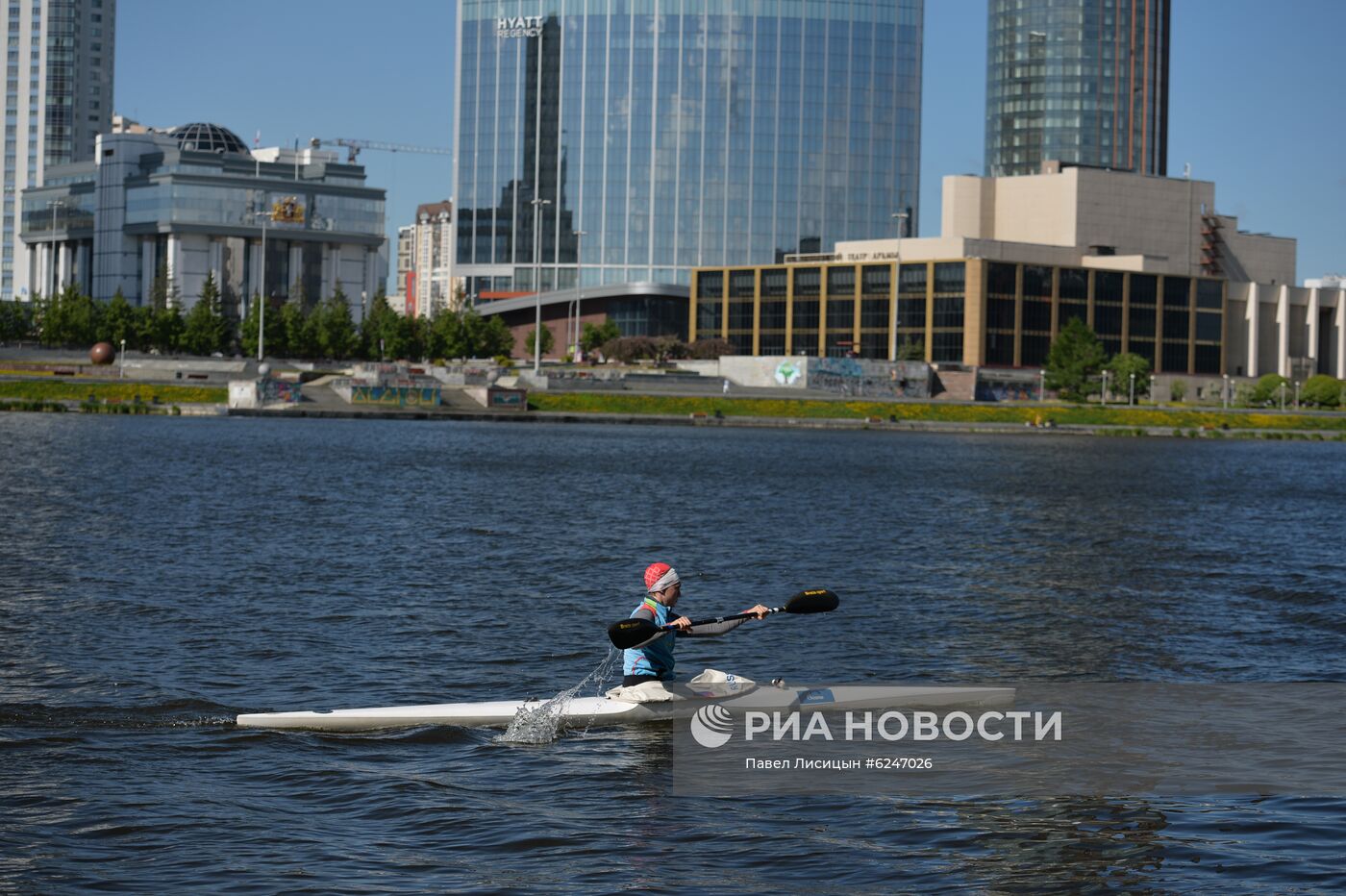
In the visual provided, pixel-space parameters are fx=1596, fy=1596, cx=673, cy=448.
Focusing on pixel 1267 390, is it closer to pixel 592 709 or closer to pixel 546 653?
pixel 546 653

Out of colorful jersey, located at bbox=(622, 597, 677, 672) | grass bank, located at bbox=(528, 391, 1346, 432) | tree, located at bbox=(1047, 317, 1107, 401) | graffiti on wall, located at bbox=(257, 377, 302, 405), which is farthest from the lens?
tree, located at bbox=(1047, 317, 1107, 401)

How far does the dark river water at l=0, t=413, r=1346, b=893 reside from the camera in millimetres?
17641

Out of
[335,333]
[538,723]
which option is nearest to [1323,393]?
[335,333]

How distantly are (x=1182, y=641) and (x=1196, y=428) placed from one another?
431 ft

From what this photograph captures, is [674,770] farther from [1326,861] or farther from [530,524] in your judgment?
[530,524]

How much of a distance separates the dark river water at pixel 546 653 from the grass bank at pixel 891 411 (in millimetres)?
74290

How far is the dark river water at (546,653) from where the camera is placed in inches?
695

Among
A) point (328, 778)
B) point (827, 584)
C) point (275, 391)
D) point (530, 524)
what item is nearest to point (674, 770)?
point (328, 778)

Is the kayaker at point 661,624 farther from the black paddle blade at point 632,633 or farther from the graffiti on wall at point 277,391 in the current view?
the graffiti on wall at point 277,391

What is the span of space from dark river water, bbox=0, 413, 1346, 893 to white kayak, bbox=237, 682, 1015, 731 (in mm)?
311

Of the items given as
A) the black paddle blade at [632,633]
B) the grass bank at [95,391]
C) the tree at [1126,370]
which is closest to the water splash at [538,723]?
the black paddle blade at [632,633]

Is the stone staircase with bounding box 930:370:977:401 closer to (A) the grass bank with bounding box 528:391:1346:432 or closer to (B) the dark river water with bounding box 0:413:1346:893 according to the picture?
(A) the grass bank with bounding box 528:391:1346:432

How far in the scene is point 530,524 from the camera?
56.5 meters

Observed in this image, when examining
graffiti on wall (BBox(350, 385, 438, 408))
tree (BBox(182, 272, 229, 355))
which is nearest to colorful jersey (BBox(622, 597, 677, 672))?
graffiti on wall (BBox(350, 385, 438, 408))
